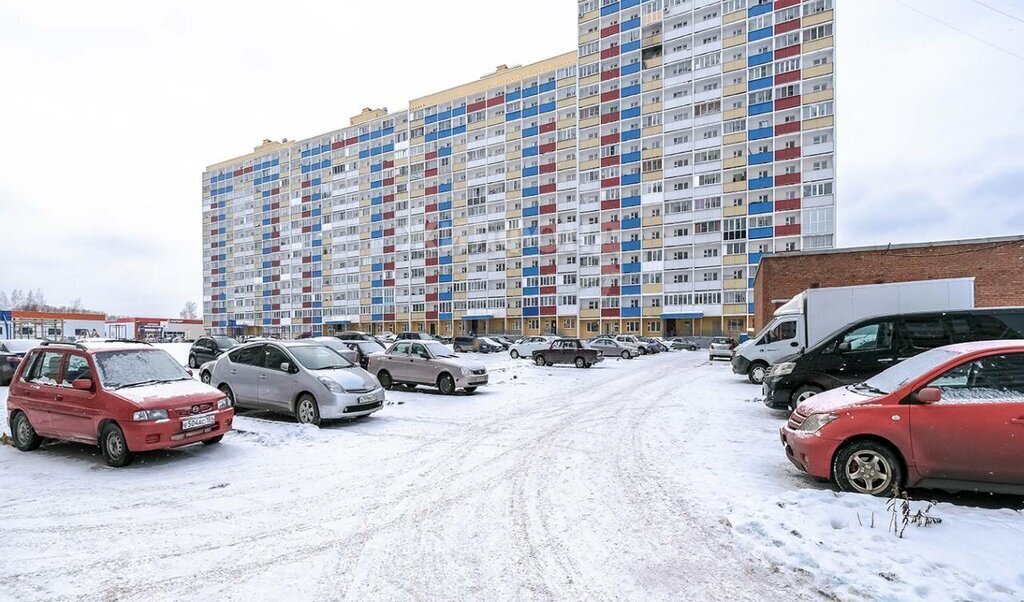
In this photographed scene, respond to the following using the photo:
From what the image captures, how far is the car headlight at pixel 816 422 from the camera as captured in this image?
5.25 m

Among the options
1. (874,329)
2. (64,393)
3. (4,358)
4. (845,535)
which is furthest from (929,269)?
(4,358)

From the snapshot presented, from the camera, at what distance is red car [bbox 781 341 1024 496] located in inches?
180

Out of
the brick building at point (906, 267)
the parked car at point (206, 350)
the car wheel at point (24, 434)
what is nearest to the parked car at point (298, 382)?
the car wheel at point (24, 434)

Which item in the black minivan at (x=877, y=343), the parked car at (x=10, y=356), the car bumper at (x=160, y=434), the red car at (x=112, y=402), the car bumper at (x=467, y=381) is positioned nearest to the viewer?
the car bumper at (x=160, y=434)

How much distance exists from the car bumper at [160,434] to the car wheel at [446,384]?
7.31 metres

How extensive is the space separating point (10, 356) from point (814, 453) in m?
21.9

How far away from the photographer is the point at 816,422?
5379 mm

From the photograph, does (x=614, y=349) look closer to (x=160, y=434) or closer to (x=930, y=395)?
(x=930, y=395)

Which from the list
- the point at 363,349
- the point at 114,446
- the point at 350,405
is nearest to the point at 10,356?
the point at 363,349

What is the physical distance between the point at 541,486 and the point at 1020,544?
399 cm

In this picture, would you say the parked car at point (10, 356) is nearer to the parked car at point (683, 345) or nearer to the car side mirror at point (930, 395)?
the car side mirror at point (930, 395)

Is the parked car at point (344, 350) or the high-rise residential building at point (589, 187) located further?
the high-rise residential building at point (589, 187)

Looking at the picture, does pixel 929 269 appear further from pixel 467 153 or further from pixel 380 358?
pixel 467 153

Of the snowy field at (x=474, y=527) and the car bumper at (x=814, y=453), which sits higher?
the car bumper at (x=814, y=453)
